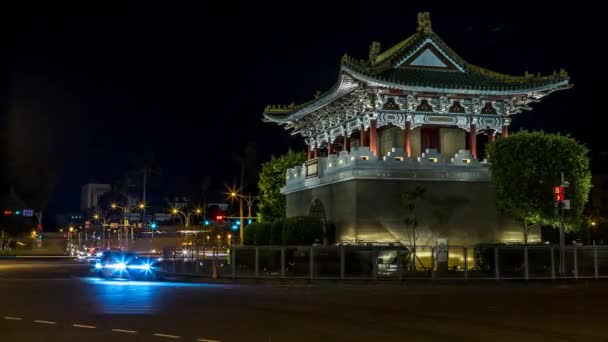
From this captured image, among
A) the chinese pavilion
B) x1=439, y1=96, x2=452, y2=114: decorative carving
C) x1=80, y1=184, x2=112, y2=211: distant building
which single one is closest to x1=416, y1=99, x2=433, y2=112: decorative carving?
the chinese pavilion

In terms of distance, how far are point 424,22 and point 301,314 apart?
92.8 ft

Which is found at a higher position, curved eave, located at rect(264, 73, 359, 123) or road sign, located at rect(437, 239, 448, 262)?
curved eave, located at rect(264, 73, 359, 123)

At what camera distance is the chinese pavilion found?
38.3 metres

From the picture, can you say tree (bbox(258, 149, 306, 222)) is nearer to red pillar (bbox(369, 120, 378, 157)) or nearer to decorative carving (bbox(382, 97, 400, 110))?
red pillar (bbox(369, 120, 378, 157))

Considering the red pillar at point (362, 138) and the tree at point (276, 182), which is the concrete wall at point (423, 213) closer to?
the red pillar at point (362, 138)

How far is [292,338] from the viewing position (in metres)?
13.7

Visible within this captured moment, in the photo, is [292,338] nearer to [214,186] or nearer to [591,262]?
[591,262]

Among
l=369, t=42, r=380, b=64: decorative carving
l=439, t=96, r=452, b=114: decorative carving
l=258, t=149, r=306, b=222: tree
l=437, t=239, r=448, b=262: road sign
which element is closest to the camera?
l=437, t=239, r=448, b=262: road sign

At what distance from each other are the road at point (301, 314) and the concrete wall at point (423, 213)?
→ 10.7m

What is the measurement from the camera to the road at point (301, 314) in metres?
14.2

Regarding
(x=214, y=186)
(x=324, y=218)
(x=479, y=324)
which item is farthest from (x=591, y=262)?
(x=214, y=186)

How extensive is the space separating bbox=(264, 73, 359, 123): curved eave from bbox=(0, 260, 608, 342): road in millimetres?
15007

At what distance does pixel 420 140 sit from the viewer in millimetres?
42188

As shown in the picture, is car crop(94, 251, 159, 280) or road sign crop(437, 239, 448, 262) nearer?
road sign crop(437, 239, 448, 262)
